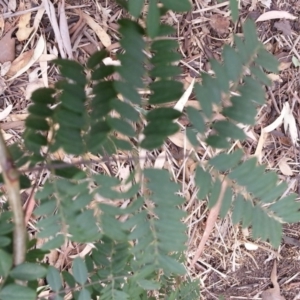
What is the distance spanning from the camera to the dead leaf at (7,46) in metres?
1.29

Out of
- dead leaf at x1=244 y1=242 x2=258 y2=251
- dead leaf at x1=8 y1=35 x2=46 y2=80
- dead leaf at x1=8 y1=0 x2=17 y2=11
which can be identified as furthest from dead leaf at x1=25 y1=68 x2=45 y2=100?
dead leaf at x1=244 y1=242 x2=258 y2=251

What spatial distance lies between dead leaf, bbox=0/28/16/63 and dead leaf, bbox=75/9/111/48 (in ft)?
0.66

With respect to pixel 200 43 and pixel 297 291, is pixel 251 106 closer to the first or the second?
pixel 200 43

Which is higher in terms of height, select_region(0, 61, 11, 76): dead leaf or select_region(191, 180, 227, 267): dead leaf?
select_region(0, 61, 11, 76): dead leaf

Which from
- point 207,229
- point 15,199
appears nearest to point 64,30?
point 207,229

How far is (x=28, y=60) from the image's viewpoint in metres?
1.31

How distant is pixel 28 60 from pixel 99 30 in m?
0.22

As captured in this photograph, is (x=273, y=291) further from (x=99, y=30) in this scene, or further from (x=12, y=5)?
(x=12, y=5)

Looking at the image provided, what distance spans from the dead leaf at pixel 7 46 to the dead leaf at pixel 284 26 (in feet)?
2.54

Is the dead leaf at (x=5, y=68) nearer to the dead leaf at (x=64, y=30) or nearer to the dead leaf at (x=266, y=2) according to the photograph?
the dead leaf at (x=64, y=30)

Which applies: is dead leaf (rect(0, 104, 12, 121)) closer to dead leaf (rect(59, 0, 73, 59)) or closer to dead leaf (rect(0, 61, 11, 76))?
dead leaf (rect(0, 61, 11, 76))

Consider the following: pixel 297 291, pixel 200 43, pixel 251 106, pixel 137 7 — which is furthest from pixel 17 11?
pixel 297 291

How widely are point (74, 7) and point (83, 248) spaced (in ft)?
2.26

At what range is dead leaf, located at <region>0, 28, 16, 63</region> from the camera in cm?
129
